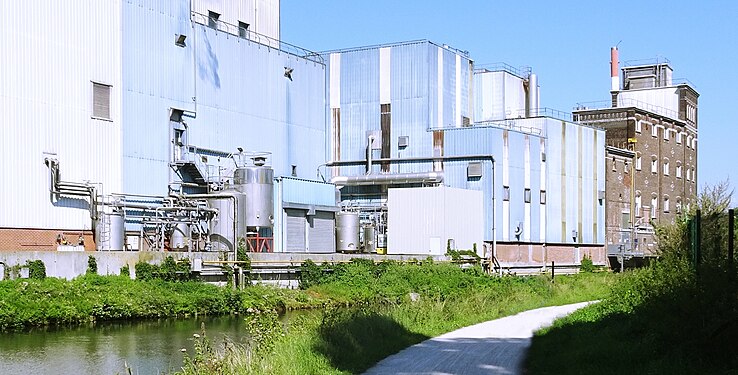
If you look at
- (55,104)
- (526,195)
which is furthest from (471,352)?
(526,195)

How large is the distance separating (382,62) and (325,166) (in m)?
7.33

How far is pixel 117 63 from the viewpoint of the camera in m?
40.6

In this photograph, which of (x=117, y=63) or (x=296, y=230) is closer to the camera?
(x=117, y=63)

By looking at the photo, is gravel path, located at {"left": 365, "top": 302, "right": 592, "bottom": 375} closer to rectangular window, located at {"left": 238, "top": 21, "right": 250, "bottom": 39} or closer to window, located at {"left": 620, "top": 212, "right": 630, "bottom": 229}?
rectangular window, located at {"left": 238, "top": 21, "right": 250, "bottom": 39}

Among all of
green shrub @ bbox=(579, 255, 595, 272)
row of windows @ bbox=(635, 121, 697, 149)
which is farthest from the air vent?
row of windows @ bbox=(635, 121, 697, 149)

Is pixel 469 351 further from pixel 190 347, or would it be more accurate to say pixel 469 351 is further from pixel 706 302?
pixel 190 347

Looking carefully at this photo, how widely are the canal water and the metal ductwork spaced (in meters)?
24.4

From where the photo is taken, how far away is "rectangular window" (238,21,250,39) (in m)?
50.8

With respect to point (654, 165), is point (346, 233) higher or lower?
lower

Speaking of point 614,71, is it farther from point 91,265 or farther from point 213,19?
point 91,265

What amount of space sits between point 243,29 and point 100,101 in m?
13.0

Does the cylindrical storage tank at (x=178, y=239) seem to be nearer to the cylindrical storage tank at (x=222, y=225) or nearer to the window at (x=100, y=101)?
the cylindrical storage tank at (x=222, y=225)

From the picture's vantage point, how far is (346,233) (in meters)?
51.6

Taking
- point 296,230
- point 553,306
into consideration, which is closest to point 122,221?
point 296,230
